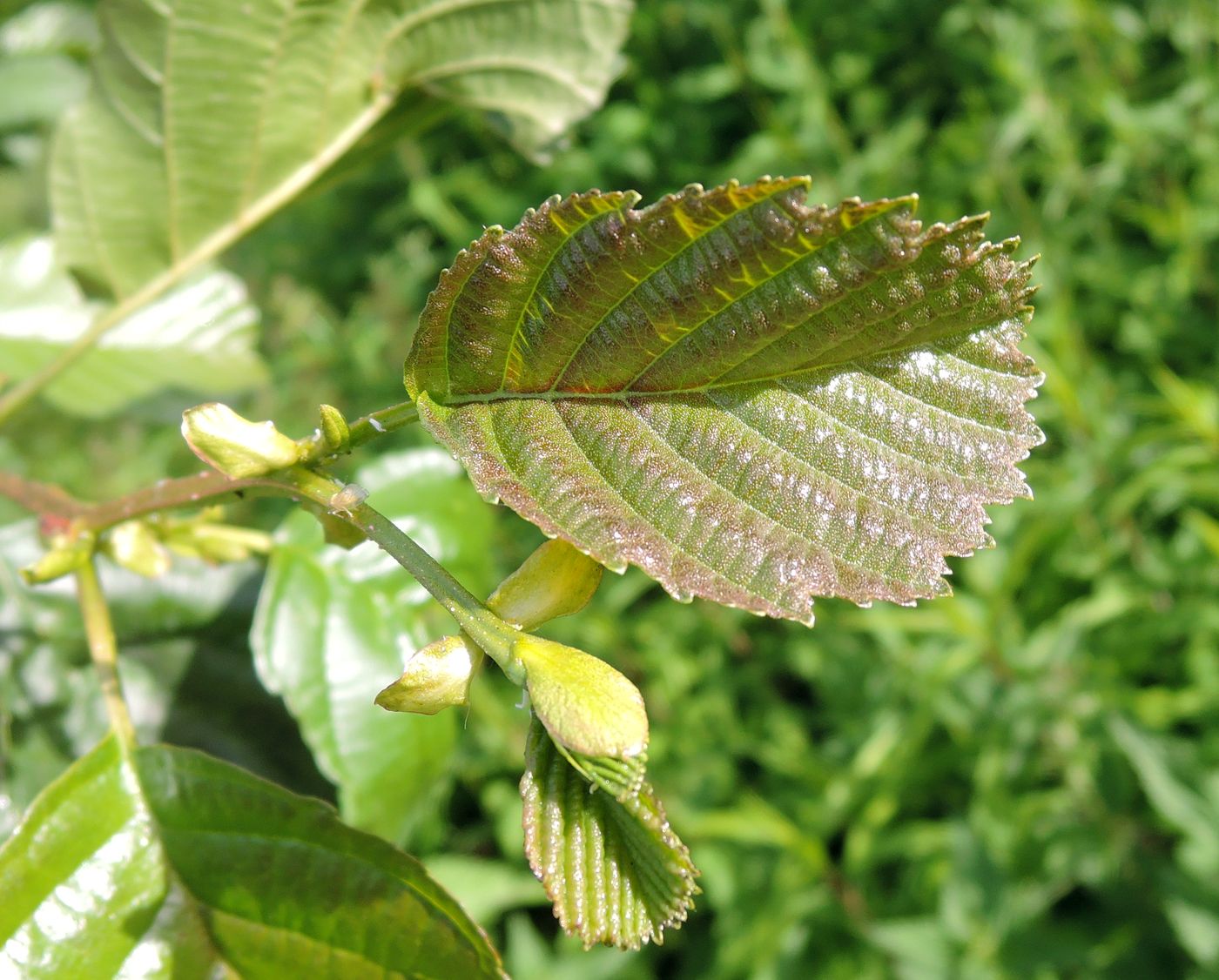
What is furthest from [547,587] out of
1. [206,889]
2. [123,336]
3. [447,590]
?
[123,336]

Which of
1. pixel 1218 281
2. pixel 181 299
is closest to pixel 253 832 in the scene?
pixel 181 299

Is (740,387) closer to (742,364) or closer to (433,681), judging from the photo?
(742,364)

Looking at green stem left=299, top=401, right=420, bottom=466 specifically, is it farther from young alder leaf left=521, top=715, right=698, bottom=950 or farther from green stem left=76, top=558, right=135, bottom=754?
green stem left=76, top=558, right=135, bottom=754

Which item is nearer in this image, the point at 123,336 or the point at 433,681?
the point at 433,681

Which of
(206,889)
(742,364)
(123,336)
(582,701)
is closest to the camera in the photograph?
(582,701)

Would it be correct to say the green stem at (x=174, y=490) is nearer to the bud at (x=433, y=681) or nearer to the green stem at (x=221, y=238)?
the bud at (x=433, y=681)

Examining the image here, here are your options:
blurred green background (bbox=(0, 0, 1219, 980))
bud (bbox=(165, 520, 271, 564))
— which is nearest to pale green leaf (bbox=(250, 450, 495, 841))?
bud (bbox=(165, 520, 271, 564))

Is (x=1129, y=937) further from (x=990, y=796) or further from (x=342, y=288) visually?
(x=342, y=288)
